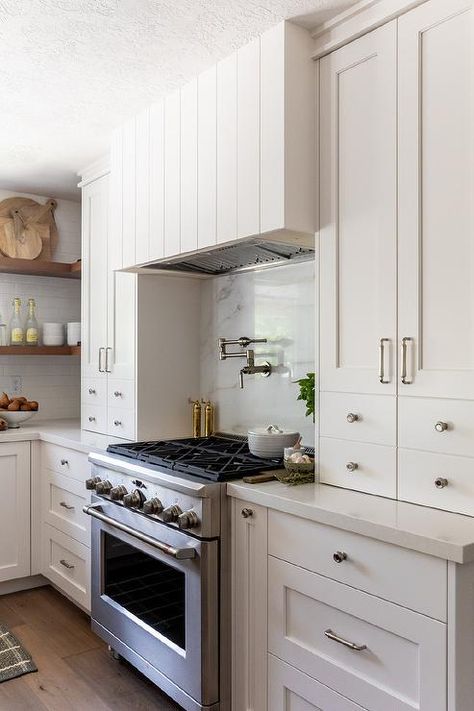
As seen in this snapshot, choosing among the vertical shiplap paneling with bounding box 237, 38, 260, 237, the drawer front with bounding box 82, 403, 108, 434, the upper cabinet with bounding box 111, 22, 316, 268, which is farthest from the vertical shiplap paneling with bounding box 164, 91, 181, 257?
the drawer front with bounding box 82, 403, 108, 434

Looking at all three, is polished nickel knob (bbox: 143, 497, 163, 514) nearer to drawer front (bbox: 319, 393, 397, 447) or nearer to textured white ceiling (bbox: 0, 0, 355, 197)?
drawer front (bbox: 319, 393, 397, 447)

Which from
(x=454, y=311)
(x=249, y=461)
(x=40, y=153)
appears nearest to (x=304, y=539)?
(x=249, y=461)

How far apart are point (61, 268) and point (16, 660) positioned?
2.29 meters

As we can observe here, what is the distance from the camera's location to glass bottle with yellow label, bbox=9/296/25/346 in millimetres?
3920

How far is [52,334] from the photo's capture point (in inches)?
159

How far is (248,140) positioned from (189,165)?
1.23 ft

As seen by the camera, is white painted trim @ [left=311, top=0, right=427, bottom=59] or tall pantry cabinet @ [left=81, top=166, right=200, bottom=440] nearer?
white painted trim @ [left=311, top=0, right=427, bottom=59]

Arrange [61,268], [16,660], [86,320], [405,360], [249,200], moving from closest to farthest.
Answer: [405,360]
[249,200]
[16,660]
[86,320]
[61,268]

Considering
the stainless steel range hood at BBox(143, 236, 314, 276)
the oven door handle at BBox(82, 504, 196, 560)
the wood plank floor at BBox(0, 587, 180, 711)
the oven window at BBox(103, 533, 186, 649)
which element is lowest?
the wood plank floor at BBox(0, 587, 180, 711)

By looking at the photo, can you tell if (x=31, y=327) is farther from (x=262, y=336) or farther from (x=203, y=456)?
(x=203, y=456)

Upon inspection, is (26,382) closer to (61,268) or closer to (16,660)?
(61,268)

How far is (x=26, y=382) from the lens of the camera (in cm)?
414

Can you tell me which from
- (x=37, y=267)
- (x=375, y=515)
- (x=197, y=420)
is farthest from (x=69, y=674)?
(x=37, y=267)

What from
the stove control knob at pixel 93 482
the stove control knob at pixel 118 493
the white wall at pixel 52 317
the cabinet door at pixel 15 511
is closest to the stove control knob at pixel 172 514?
the stove control knob at pixel 118 493
